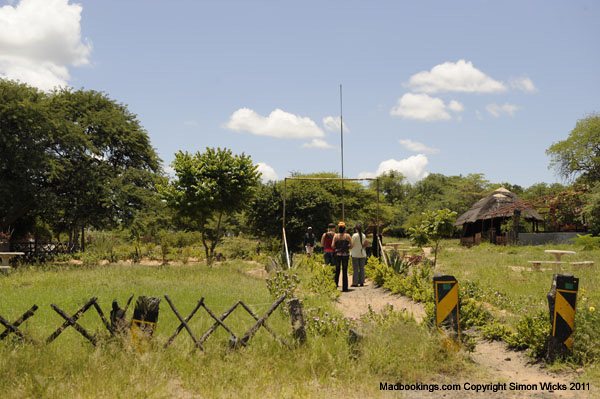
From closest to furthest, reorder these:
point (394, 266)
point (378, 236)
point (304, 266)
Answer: point (394, 266) → point (378, 236) → point (304, 266)

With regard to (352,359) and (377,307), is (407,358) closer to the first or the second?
(352,359)

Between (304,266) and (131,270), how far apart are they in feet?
19.7

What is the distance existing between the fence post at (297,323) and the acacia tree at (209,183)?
14.4m

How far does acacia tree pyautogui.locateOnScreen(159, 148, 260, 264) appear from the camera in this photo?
20.5m

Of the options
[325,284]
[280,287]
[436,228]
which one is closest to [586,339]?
[280,287]

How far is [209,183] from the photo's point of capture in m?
20.2

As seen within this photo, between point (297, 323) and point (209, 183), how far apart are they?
14885mm

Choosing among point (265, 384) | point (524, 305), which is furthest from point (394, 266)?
point (265, 384)

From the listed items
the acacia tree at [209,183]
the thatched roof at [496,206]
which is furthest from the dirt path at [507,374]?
the thatched roof at [496,206]

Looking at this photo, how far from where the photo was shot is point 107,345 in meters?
5.61

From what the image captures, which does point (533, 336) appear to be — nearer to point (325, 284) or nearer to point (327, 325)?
point (327, 325)

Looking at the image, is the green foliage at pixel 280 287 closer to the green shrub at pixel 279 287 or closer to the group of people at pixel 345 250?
the green shrub at pixel 279 287

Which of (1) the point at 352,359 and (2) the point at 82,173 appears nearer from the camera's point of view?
(1) the point at 352,359

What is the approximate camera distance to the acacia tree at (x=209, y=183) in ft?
67.2
